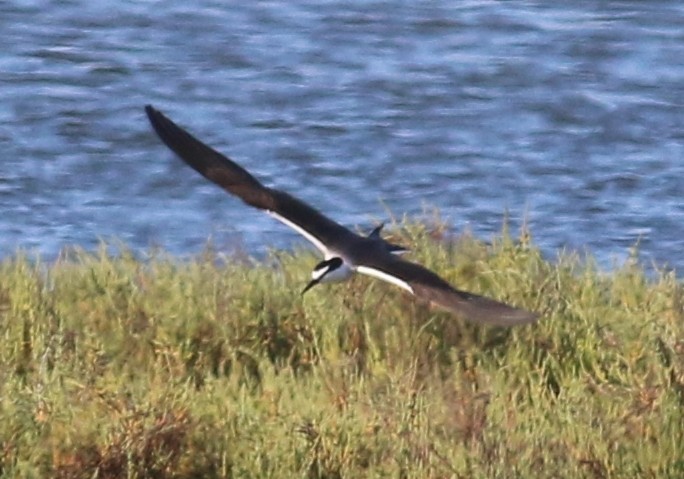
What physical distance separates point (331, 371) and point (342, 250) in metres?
0.46

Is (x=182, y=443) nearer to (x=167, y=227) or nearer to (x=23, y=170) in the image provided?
(x=167, y=227)

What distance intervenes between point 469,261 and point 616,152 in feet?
12.5

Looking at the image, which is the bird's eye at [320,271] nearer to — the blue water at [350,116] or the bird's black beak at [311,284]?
the bird's black beak at [311,284]

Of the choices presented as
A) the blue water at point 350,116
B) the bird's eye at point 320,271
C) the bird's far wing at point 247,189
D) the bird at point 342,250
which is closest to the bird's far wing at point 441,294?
the bird at point 342,250

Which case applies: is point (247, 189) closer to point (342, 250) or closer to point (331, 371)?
point (342, 250)

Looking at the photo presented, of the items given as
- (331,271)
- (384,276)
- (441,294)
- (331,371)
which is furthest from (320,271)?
(441,294)

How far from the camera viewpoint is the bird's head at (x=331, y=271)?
257 inches

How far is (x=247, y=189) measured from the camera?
7.04 metres

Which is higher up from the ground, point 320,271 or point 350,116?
point 320,271

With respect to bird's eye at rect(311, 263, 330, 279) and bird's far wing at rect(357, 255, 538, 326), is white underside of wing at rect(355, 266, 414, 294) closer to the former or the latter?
bird's far wing at rect(357, 255, 538, 326)

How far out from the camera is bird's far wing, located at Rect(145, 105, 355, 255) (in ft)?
22.8

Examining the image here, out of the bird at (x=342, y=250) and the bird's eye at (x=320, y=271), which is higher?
the bird at (x=342, y=250)

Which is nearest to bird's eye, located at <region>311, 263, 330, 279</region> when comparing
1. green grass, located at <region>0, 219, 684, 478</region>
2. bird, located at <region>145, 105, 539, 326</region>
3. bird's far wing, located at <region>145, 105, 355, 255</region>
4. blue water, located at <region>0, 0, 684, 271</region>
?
bird, located at <region>145, 105, 539, 326</region>

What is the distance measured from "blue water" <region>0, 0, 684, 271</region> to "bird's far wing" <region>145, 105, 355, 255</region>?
464mm
